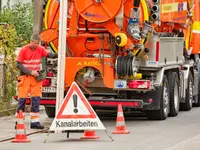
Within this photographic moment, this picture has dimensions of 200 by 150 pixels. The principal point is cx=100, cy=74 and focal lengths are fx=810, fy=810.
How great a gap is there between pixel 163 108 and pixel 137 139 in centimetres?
364

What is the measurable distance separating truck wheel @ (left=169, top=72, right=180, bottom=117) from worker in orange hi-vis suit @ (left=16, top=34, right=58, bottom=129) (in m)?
4.09

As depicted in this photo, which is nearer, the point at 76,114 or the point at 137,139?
the point at 76,114

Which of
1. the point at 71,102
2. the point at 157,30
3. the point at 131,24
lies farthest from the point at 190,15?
the point at 71,102

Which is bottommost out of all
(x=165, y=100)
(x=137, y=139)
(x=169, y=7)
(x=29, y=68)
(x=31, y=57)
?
(x=137, y=139)

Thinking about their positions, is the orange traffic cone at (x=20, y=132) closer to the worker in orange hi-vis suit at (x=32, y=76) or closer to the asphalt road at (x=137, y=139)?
the asphalt road at (x=137, y=139)

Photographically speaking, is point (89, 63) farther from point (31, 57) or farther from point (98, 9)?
point (31, 57)

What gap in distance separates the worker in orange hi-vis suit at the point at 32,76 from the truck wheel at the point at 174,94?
4.09m

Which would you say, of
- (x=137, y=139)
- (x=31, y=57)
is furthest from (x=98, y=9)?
(x=137, y=139)

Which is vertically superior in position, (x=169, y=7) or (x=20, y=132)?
(x=169, y=7)

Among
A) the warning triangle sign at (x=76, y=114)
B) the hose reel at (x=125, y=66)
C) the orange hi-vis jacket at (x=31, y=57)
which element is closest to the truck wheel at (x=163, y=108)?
the hose reel at (x=125, y=66)

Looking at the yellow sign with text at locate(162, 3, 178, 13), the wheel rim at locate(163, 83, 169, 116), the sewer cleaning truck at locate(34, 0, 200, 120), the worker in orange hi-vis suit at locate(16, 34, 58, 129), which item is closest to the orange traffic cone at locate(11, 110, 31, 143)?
the worker in orange hi-vis suit at locate(16, 34, 58, 129)

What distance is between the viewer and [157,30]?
17.8 meters

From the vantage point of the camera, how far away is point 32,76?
15.5 meters

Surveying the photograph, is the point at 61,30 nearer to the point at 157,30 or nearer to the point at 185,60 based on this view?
the point at 157,30
